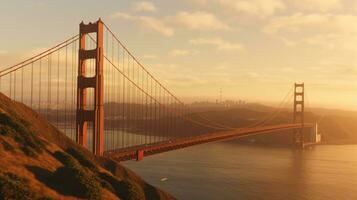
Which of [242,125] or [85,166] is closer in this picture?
[85,166]

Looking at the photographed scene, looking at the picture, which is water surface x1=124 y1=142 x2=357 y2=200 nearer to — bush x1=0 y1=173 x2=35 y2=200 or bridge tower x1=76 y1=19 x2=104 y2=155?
bridge tower x1=76 y1=19 x2=104 y2=155

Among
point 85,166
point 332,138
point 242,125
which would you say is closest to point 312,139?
point 332,138

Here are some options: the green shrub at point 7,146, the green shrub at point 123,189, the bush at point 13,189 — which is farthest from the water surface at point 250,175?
the bush at point 13,189

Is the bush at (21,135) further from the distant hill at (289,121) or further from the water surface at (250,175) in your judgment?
the distant hill at (289,121)

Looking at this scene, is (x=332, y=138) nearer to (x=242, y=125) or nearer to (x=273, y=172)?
(x=242, y=125)

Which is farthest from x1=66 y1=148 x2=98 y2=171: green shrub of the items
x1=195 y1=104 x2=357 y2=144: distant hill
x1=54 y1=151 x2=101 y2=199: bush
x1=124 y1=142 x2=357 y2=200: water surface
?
x1=195 y1=104 x2=357 y2=144: distant hill

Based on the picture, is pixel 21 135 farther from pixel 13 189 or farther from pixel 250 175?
pixel 250 175

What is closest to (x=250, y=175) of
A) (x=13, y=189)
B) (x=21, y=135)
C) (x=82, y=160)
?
(x=82, y=160)
